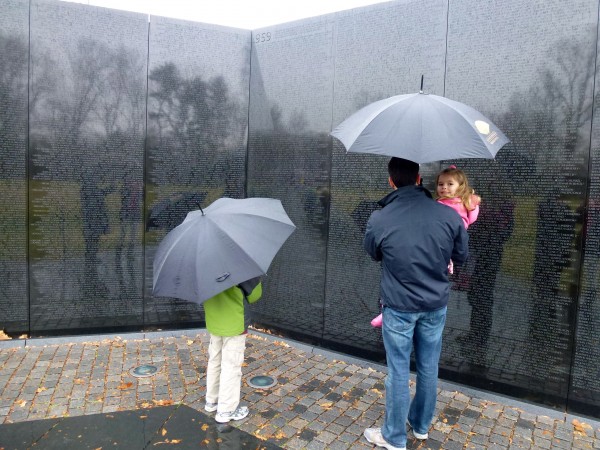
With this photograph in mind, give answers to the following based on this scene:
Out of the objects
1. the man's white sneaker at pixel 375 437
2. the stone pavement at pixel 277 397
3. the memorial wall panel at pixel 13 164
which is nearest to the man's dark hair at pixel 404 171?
Answer: the man's white sneaker at pixel 375 437

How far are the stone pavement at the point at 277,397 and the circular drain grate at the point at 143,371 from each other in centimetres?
8

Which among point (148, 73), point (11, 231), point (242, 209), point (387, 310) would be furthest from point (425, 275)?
point (11, 231)

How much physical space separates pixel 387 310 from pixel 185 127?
4.01 metres

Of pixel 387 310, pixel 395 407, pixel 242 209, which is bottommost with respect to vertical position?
pixel 395 407

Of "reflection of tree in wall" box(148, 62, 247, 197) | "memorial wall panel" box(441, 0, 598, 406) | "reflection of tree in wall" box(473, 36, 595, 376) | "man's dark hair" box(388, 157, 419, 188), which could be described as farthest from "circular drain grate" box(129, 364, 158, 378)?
"reflection of tree in wall" box(473, 36, 595, 376)

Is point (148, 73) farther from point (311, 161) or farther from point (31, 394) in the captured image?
point (31, 394)

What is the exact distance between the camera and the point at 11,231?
575 cm

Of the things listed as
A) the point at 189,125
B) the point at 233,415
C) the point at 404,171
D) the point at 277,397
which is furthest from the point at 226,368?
the point at 189,125

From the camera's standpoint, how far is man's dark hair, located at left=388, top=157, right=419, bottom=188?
11.6ft

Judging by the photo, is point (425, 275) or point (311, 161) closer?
point (425, 275)

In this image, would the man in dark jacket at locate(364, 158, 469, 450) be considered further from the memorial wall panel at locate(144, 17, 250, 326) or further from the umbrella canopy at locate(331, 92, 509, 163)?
the memorial wall panel at locate(144, 17, 250, 326)

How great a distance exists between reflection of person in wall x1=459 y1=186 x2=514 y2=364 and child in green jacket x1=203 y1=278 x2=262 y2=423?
236cm

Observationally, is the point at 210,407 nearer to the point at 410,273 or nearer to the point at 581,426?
the point at 410,273

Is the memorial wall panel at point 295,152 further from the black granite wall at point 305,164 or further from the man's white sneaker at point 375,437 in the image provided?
the man's white sneaker at point 375,437
